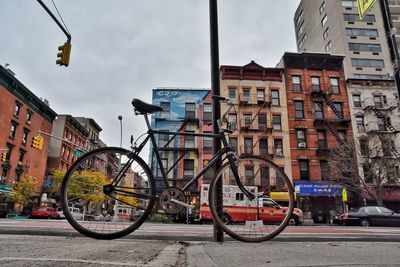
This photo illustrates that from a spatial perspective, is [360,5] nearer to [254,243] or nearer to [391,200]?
[254,243]

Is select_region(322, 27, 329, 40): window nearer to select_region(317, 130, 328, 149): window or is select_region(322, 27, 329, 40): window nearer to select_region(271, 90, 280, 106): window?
select_region(271, 90, 280, 106): window

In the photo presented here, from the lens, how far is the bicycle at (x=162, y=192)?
313 centimetres

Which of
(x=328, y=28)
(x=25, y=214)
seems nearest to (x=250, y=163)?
(x=25, y=214)

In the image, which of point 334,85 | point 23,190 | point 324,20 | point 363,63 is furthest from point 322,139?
point 23,190

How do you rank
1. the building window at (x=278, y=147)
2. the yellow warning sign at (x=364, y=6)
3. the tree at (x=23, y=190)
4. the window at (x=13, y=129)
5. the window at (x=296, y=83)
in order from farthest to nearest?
the window at (x=13, y=129) → the tree at (x=23, y=190) → the window at (x=296, y=83) → the building window at (x=278, y=147) → the yellow warning sign at (x=364, y=6)

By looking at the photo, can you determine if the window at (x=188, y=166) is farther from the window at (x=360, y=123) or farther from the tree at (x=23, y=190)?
the tree at (x=23, y=190)

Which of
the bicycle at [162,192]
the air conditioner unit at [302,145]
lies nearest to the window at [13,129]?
the air conditioner unit at [302,145]

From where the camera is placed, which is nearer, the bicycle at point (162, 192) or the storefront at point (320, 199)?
the bicycle at point (162, 192)

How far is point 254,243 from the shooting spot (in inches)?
123

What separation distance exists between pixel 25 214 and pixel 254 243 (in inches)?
1621

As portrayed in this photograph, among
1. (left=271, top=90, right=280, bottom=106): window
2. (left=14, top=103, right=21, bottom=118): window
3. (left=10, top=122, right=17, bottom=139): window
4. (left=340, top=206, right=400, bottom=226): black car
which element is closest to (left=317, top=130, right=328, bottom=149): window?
(left=271, top=90, right=280, bottom=106): window

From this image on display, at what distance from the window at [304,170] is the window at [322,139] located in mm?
2509

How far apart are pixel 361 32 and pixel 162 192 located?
51411 mm

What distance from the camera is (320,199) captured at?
30.2m
